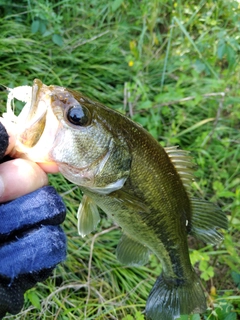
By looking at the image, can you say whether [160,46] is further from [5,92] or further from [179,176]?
[179,176]

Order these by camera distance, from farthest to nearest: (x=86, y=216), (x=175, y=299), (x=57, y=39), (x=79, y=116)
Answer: (x=57, y=39)
(x=175, y=299)
(x=86, y=216)
(x=79, y=116)

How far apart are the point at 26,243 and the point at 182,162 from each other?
75cm

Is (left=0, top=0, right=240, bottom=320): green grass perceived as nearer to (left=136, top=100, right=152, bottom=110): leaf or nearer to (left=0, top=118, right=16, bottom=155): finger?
(left=136, top=100, right=152, bottom=110): leaf

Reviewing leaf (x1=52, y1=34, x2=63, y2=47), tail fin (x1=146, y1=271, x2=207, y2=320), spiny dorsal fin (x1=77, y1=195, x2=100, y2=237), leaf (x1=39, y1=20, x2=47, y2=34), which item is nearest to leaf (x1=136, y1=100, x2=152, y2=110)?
leaf (x1=52, y1=34, x2=63, y2=47)

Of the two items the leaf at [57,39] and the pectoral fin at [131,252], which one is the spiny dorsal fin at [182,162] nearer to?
the pectoral fin at [131,252]

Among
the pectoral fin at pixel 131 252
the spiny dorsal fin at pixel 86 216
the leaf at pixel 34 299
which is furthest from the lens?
the leaf at pixel 34 299

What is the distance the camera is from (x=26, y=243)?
1.40 meters

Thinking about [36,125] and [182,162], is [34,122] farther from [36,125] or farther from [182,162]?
[182,162]

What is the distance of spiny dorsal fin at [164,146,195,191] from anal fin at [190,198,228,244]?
0.17 metres

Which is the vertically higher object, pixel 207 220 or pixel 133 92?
pixel 133 92

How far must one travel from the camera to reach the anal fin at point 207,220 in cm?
190

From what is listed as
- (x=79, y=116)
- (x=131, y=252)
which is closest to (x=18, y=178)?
(x=79, y=116)

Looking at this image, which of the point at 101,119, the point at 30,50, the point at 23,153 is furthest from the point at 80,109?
the point at 30,50

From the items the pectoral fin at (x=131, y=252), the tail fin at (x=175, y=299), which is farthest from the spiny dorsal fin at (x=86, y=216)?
the tail fin at (x=175, y=299)
